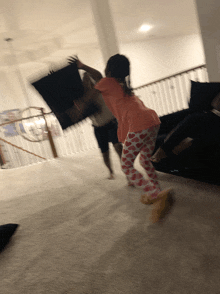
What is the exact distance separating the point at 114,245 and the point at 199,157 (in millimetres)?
775

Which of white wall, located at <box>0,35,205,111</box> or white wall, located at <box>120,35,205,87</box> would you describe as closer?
white wall, located at <box>0,35,205,111</box>

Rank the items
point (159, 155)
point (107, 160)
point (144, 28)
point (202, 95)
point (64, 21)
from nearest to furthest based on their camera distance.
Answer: point (159, 155), point (202, 95), point (107, 160), point (64, 21), point (144, 28)

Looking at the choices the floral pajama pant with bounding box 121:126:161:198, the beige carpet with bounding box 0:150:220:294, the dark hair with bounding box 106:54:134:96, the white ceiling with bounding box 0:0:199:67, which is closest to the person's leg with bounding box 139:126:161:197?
the floral pajama pant with bounding box 121:126:161:198

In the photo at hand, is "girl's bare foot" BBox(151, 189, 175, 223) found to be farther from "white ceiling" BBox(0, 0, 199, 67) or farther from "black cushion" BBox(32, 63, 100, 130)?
"white ceiling" BBox(0, 0, 199, 67)

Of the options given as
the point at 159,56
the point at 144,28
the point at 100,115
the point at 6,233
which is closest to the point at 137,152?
the point at 100,115

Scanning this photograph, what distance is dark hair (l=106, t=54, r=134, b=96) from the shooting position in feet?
4.35

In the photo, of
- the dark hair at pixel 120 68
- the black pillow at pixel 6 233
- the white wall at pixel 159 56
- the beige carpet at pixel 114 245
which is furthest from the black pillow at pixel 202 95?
the white wall at pixel 159 56

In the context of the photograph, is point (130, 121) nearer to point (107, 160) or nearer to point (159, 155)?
point (159, 155)

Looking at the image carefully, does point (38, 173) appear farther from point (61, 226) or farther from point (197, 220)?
point (197, 220)

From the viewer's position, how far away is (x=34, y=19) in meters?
4.17

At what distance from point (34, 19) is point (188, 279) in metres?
4.82

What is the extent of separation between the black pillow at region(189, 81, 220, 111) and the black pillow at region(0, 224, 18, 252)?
1735 mm

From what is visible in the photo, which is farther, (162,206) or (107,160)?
(107,160)

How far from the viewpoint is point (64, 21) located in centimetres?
452
